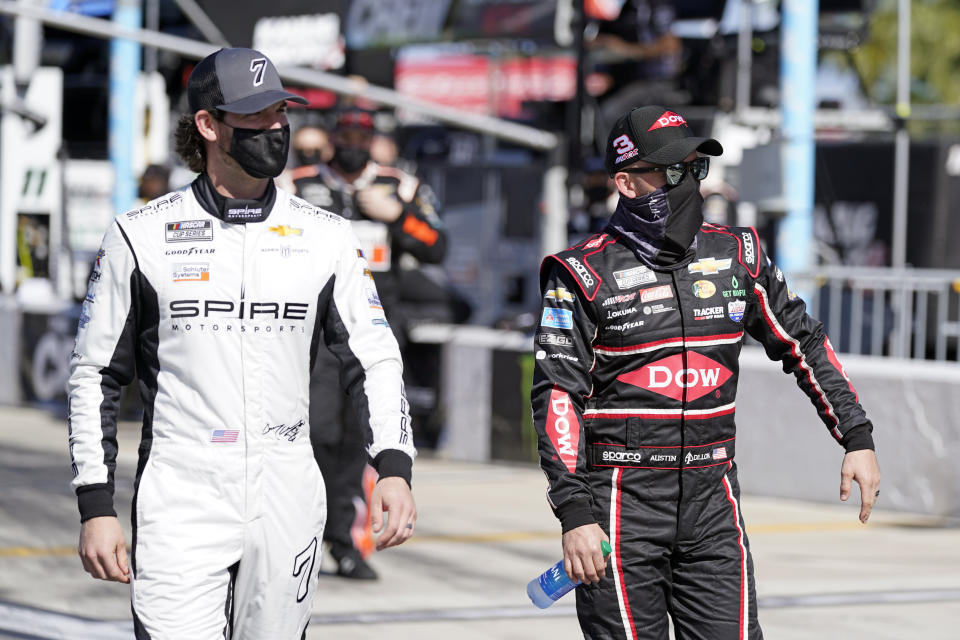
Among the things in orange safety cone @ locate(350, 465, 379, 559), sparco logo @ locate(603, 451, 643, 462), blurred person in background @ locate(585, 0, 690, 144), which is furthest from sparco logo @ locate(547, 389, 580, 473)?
blurred person in background @ locate(585, 0, 690, 144)

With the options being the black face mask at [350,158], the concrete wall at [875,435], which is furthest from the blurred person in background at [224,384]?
the concrete wall at [875,435]

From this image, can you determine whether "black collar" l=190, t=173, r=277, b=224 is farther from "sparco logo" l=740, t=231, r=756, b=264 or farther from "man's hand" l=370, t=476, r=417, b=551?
"sparco logo" l=740, t=231, r=756, b=264

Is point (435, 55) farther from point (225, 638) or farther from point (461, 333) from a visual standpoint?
point (225, 638)

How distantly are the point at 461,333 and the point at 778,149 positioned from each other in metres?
3.02

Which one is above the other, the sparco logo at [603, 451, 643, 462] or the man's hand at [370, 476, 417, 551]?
the sparco logo at [603, 451, 643, 462]

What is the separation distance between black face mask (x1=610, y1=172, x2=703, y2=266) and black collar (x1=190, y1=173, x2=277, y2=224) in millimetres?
1035

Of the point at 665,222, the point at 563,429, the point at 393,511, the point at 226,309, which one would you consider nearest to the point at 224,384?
the point at 226,309

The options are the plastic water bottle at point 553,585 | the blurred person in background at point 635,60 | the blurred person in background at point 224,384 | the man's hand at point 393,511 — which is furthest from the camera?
the blurred person in background at point 635,60

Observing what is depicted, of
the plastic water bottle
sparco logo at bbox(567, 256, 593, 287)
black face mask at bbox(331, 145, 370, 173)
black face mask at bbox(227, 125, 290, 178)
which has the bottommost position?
the plastic water bottle

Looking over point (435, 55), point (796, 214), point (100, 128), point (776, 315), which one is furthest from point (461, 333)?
point (435, 55)

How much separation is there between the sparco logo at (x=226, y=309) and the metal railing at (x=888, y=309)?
26.2 ft

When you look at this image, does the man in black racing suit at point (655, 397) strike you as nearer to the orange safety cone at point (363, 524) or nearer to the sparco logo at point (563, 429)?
the sparco logo at point (563, 429)

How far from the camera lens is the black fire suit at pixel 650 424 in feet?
13.7

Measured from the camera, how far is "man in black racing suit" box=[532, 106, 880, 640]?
4188 millimetres
